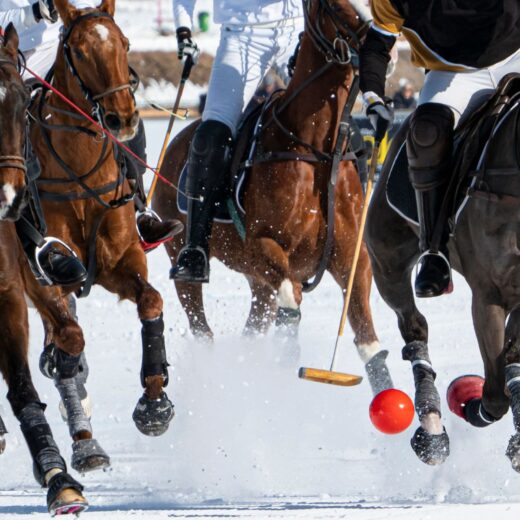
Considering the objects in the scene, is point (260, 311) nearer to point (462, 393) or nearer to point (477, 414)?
point (462, 393)

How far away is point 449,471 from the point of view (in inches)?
255

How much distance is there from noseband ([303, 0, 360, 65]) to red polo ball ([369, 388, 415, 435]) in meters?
2.05

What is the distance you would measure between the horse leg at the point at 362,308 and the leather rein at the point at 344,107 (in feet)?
0.25

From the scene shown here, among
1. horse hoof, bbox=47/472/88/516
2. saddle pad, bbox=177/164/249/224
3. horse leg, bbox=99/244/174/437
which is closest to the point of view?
horse hoof, bbox=47/472/88/516

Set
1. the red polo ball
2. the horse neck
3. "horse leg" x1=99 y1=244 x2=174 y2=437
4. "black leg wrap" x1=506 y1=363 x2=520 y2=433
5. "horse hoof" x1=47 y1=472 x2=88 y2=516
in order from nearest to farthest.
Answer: "horse hoof" x1=47 y1=472 x2=88 y2=516, "black leg wrap" x1=506 y1=363 x2=520 y2=433, the red polo ball, "horse leg" x1=99 y1=244 x2=174 y2=437, the horse neck

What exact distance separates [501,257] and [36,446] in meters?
2.07

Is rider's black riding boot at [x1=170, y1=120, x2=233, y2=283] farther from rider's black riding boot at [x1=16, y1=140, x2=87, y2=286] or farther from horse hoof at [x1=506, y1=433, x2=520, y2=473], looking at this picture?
horse hoof at [x1=506, y1=433, x2=520, y2=473]

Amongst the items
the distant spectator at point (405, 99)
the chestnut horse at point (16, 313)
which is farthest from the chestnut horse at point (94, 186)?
the distant spectator at point (405, 99)

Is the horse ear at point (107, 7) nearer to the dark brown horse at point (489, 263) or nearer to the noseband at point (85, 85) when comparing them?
the noseband at point (85, 85)

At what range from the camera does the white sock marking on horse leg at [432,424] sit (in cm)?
620

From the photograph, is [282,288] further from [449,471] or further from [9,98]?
[9,98]

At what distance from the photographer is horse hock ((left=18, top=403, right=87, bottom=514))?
17.0ft

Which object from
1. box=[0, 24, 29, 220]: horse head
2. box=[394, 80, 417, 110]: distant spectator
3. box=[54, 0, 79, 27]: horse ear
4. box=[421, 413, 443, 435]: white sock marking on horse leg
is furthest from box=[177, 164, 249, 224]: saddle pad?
box=[394, 80, 417, 110]: distant spectator

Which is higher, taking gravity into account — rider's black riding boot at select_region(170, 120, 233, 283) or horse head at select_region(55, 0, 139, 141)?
horse head at select_region(55, 0, 139, 141)
